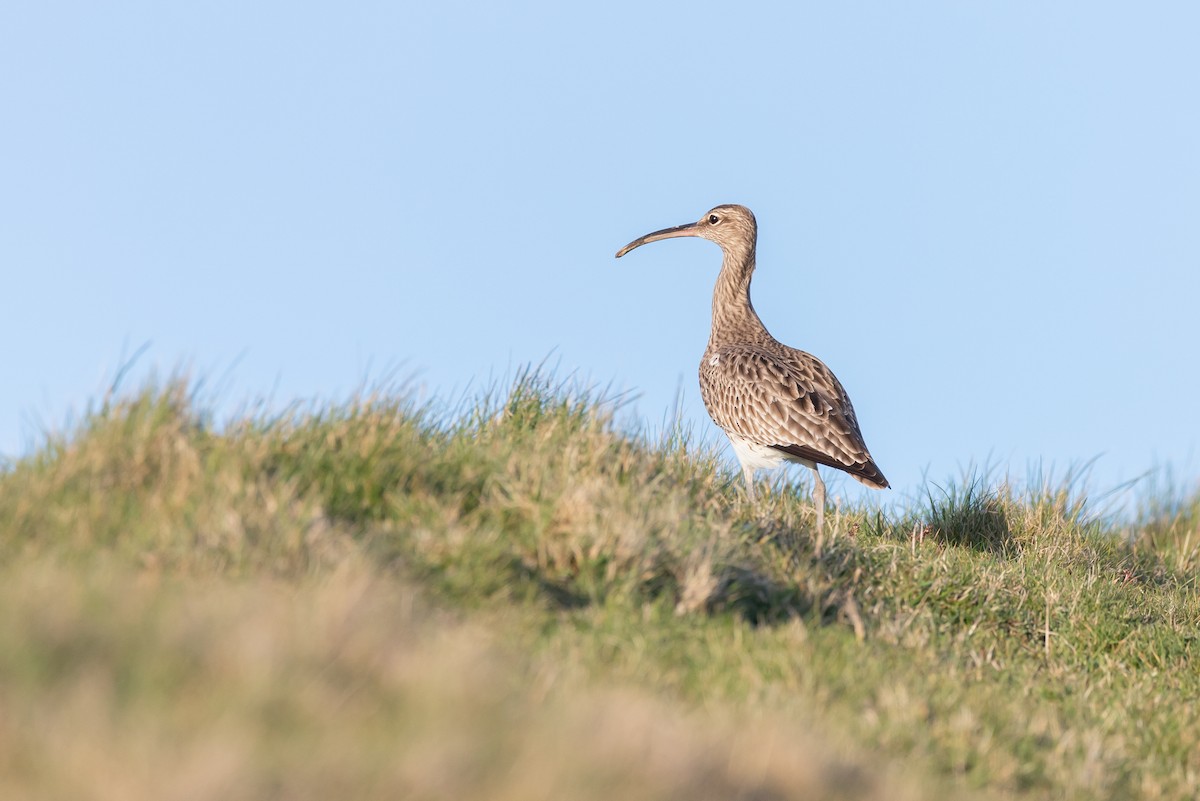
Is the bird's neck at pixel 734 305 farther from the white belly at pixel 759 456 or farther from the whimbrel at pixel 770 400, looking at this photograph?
the white belly at pixel 759 456

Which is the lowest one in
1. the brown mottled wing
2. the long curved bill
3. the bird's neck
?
the brown mottled wing

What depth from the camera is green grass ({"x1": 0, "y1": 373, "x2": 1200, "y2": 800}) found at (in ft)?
10.9

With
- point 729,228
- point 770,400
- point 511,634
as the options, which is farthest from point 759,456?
point 511,634

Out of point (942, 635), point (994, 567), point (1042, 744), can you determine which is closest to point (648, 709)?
point (1042, 744)

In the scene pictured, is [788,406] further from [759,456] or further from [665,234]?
[665,234]

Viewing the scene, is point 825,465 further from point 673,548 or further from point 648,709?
point 648,709

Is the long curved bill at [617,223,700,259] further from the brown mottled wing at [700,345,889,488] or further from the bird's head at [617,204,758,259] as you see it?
the brown mottled wing at [700,345,889,488]

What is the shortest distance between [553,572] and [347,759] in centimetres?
232

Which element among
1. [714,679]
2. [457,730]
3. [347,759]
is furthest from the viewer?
[714,679]

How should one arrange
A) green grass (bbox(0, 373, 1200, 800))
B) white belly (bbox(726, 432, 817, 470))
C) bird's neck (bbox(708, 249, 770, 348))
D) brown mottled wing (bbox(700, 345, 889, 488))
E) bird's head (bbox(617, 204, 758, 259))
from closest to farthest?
green grass (bbox(0, 373, 1200, 800))
brown mottled wing (bbox(700, 345, 889, 488))
white belly (bbox(726, 432, 817, 470))
bird's neck (bbox(708, 249, 770, 348))
bird's head (bbox(617, 204, 758, 259))

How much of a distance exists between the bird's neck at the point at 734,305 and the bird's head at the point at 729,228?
0.30 ft

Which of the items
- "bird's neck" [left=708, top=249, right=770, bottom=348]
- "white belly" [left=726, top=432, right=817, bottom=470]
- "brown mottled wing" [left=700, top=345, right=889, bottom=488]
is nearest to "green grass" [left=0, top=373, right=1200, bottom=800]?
"brown mottled wing" [left=700, top=345, right=889, bottom=488]

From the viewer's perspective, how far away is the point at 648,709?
399cm

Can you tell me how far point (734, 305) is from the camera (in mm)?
12484
